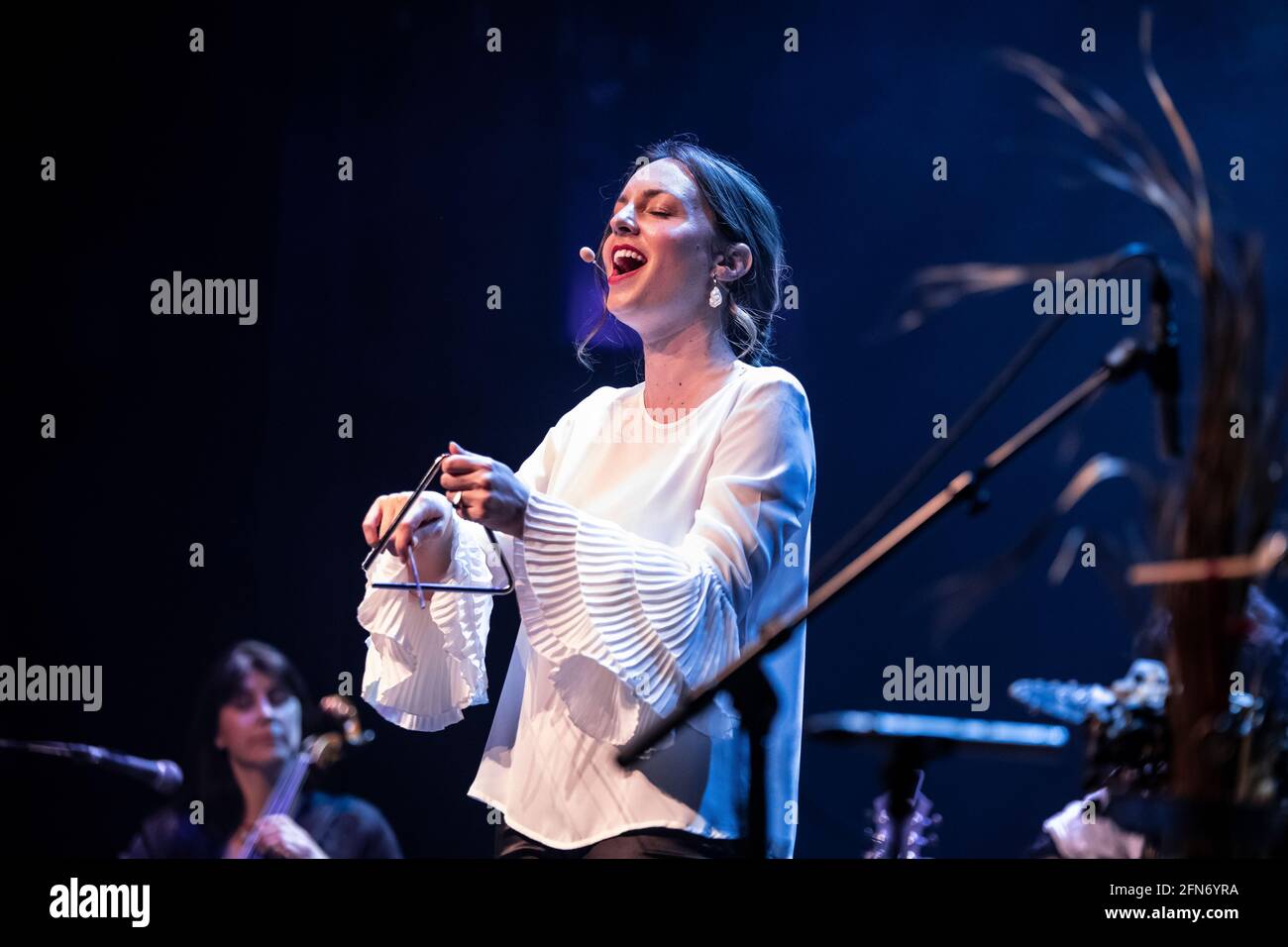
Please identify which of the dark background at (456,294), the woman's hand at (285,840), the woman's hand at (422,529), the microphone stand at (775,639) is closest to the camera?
the microphone stand at (775,639)

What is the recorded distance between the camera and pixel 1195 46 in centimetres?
330

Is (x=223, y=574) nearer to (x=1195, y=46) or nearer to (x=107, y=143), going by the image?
(x=107, y=143)

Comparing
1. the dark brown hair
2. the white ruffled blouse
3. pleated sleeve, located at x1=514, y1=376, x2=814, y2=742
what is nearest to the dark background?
the dark brown hair

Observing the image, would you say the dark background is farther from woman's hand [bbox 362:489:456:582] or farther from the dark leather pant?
the dark leather pant

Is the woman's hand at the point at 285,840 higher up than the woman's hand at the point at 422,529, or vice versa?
the woman's hand at the point at 422,529

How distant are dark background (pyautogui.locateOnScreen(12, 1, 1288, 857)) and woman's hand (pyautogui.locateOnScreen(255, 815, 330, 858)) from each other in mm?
414

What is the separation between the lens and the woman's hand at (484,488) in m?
2.50

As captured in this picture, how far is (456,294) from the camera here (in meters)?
3.38

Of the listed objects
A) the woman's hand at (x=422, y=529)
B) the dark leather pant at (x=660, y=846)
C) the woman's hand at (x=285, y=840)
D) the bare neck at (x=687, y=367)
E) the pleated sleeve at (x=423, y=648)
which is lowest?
the woman's hand at (x=285, y=840)

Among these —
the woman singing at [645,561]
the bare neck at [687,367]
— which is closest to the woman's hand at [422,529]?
the woman singing at [645,561]

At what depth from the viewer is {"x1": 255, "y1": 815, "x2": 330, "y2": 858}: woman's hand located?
2.90 metres

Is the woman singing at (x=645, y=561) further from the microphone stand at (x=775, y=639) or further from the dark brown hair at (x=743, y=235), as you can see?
the microphone stand at (x=775, y=639)

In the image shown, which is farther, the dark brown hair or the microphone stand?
the dark brown hair

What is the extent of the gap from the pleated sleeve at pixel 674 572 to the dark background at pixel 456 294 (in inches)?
26.6
